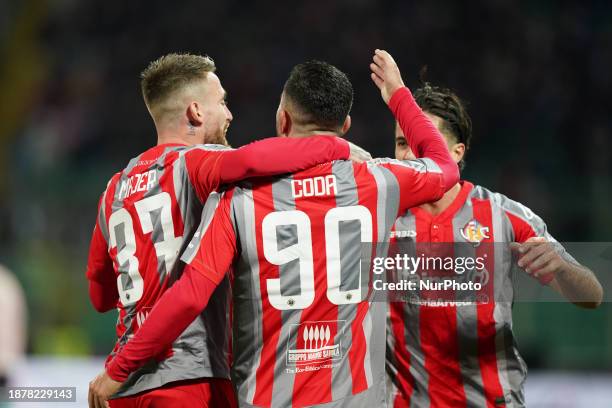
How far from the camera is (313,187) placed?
9.68ft

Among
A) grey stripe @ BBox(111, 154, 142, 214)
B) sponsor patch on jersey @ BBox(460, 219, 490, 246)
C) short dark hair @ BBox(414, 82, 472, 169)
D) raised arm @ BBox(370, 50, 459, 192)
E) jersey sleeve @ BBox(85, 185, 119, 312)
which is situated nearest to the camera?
raised arm @ BBox(370, 50, 459, 192)

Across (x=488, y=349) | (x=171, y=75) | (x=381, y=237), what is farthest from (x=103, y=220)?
(x=488, y=349)

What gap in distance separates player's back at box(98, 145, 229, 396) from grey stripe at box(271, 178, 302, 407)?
1.04 feet

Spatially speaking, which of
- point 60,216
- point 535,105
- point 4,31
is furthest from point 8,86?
point 535,105

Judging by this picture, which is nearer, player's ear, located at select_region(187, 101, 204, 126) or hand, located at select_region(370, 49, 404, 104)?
hand, located at select_region(370, 49, 404, 104)

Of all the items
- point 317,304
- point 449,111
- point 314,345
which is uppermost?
point 449,111

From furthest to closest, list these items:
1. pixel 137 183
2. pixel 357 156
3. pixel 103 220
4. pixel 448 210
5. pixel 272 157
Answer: pixel 448 210 < pixel 103 220 < pixel 137 183 < pixel 357 156 < pixel 272 157

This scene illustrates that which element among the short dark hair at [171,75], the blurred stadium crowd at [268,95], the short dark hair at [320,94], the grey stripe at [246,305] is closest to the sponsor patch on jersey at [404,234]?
the short dark hair at [320,94]

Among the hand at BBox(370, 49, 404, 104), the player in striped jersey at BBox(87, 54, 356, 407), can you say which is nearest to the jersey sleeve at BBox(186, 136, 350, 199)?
the player in striped jersey at BBox(87, 54, 356, 407)

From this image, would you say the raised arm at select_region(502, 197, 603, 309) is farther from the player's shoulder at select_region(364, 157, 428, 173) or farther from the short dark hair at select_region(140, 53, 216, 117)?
the short dark hair at select_region(140, 53, 216, 117)

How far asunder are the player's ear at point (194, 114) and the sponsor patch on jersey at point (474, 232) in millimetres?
1184

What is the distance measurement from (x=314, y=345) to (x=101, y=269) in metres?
1.09

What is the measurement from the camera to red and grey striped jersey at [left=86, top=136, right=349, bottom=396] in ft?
10.3

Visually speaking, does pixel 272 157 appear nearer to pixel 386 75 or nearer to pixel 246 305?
pixel 246 305
